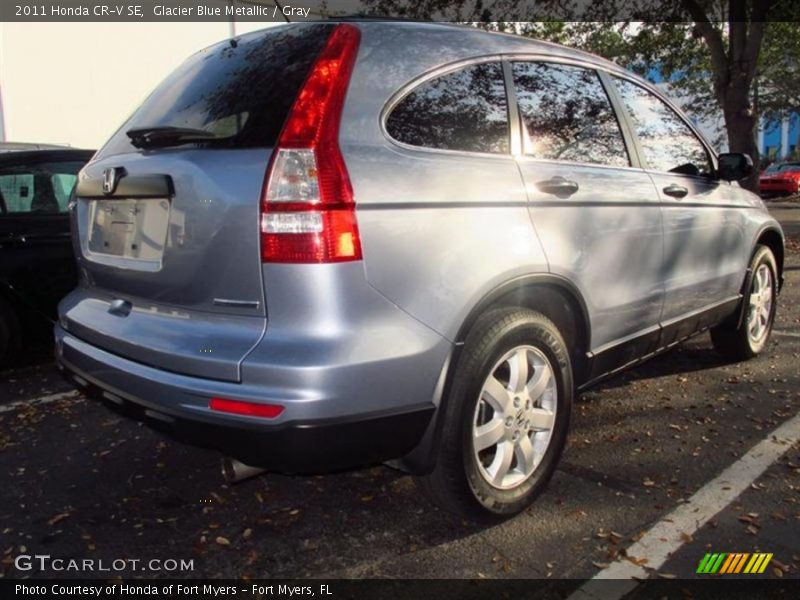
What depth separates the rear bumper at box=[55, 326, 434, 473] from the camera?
2043 mm

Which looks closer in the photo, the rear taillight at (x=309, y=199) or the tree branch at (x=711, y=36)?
the rear taillight at (x=309, y=199)

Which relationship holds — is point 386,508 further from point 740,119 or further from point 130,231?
point 740,119

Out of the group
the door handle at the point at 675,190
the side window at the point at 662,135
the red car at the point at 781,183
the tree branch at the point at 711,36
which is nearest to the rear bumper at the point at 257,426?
the door handle at the point at 675,190

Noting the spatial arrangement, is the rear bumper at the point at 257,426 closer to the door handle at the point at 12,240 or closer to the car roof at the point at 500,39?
the car roof at the point at 500,39

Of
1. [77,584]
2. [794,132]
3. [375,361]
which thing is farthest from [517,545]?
[794,132]

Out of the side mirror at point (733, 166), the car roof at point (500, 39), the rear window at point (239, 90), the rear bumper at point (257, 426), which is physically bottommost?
the rear bumper at point (257, 426)

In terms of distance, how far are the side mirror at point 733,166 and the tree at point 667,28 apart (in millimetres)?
8327

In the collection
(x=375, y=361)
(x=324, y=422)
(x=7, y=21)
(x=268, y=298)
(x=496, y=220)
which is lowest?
(x=324, y=422)

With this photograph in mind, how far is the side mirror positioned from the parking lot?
4.46 ft

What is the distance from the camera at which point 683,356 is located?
16.9 feet

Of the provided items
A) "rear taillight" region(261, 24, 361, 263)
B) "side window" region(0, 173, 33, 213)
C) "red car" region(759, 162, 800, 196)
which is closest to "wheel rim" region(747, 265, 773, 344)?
"rear taillight" region(261, 24, 361, 263)

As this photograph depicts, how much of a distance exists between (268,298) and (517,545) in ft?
4.45

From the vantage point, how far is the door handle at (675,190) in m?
3.57

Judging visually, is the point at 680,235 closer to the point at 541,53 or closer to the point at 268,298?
the point at 541,53
